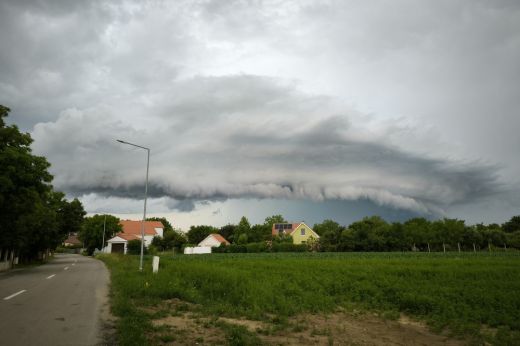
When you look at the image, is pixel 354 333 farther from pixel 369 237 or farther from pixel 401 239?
pixel 401 239

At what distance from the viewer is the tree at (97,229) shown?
8644cm

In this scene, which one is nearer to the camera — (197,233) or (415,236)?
(415,236)

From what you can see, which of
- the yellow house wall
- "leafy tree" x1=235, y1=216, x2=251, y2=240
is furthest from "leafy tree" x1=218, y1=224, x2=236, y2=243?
the yellow house wall

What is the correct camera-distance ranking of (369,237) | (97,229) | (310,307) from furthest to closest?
(97,229)
(369,237)
(310,307)

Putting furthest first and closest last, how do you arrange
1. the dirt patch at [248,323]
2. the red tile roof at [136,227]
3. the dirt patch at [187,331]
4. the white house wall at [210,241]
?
the red tile roof at [136,227] < the white house wall at [210,241] < the dirt patch at [248,323] < the dirt patch at [187,331]

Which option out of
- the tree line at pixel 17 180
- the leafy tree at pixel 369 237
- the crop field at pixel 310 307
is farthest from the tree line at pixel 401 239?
the crop field at pixel 310 307

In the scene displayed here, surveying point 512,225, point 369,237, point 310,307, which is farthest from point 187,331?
point 512,225

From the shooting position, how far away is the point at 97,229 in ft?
284

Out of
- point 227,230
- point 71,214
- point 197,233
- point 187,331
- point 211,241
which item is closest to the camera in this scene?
point 187,331

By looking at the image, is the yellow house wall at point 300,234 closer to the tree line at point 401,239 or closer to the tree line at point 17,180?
the tree line at point 401,239

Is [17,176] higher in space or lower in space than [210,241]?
higher

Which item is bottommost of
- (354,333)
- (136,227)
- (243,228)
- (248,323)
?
(354,333)

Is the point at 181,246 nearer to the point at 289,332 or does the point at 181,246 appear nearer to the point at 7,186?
the point at 7,186

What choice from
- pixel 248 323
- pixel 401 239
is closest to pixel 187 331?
pixel 248 323
